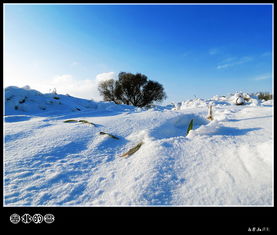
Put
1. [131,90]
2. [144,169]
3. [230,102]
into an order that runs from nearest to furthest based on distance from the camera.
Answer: [144,169], [230,102], [131,90]

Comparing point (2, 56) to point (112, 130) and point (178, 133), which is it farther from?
point (178, 133)

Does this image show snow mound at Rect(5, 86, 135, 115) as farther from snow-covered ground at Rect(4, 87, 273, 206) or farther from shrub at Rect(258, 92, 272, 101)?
shrub at Rect(258, 92, 272, 101)

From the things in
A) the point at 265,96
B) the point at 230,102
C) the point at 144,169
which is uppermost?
the point at 265,96

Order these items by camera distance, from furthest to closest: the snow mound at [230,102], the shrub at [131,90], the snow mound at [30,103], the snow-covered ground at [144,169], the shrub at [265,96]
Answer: the shrub at [131,90], the shrub at [265,96], the snow mound at [30,103], the snow mound at [230,102], the snow-covered ground at [144,169]

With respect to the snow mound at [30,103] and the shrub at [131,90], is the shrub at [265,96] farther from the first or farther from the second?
the shrub at [131,90]

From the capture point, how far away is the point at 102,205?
0.59 metres

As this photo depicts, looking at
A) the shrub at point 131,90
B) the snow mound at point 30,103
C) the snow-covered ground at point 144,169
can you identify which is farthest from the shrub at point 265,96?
the shrub at point 131,90

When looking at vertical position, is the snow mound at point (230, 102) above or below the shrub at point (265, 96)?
below

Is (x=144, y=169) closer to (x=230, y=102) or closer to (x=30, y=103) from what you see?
(x=230, y=102)

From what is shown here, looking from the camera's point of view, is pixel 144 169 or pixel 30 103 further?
pixel 30 103

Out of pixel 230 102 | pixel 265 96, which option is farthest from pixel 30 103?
pixel 265 96

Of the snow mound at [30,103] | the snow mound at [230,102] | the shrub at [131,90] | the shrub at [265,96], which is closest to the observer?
the snow mound at [230,102]
